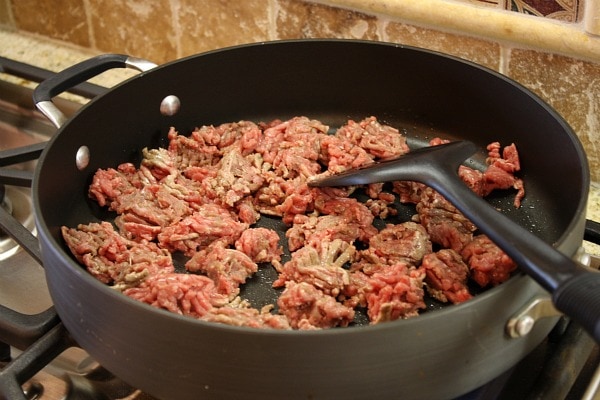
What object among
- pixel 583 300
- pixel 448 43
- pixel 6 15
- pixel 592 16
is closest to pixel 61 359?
pixel 583 300

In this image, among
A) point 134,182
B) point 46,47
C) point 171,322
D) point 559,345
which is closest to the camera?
point 171,322

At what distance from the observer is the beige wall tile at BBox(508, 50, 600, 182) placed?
1.38m

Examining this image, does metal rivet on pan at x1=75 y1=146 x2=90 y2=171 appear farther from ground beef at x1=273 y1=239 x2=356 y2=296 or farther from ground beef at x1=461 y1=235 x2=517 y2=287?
ground beef at x1=461 y1=235 x2=517 y2=287

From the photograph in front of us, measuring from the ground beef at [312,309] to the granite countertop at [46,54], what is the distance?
0.95m

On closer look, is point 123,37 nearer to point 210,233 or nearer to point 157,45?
point 157,45

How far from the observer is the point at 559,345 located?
3.66 ft

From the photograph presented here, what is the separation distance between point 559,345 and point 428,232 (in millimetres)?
269

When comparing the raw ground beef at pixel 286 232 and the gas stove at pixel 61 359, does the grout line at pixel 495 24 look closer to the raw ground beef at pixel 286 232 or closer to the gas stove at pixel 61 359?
the raw ground beef at pixel 286 232

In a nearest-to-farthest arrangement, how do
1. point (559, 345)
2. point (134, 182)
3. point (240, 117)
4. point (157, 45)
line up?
point (559, 345), point (134, 182), point (240, 117), point (157, 45)

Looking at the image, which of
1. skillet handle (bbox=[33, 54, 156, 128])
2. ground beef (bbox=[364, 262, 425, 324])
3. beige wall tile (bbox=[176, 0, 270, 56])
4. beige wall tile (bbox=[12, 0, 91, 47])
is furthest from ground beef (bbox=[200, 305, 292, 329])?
beige wall tile (bbox=[12, 0, 91, 47])

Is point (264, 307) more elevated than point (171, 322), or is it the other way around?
point (171, 322)

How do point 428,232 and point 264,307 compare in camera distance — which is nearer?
point 264,307

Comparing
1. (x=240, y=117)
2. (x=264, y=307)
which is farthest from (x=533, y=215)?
(x=240, y=117)

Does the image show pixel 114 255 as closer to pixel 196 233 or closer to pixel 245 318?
pixel 196 233
